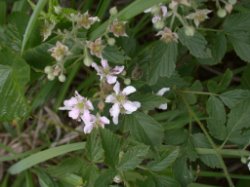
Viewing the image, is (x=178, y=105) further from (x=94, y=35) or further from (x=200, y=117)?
(x=94, y=35)

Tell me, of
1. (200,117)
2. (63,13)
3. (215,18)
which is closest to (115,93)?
(63,13)

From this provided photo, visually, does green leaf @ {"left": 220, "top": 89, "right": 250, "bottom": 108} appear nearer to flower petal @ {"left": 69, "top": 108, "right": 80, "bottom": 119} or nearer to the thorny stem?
the thorny stem

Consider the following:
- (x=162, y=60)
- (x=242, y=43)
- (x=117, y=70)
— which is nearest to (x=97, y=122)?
(x=117, y=70)

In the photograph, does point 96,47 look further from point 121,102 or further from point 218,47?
point 218,47

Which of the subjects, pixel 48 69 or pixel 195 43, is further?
pixel 195 43

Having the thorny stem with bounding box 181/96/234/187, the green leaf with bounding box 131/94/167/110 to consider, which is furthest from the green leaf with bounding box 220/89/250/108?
the green leaf with bounding box 131/94/167/110

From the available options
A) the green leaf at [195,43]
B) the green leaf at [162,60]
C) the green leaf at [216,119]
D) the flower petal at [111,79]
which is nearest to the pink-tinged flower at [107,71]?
the flower petal at [111,79]
